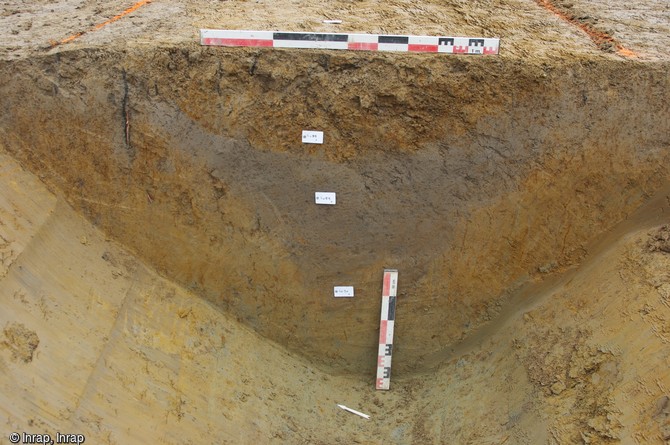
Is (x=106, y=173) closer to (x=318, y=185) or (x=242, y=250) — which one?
(x=242, y=250)

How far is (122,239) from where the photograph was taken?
180 inches

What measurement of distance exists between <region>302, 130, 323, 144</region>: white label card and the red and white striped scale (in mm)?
685

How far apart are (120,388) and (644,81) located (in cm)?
A: 464

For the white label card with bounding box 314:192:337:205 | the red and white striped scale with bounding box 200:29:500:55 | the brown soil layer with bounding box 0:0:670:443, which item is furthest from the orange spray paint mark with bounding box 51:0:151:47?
the white label card with bounding box 314:192:337:205

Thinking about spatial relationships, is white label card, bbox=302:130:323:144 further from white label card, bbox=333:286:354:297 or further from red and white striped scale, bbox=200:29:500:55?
white label card, bbox=333:286:354:297

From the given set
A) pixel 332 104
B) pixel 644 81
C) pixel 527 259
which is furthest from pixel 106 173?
pixel 644 81

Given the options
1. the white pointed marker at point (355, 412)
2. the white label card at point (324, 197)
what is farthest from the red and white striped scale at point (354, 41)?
the white pointed marker at point (355, 412)

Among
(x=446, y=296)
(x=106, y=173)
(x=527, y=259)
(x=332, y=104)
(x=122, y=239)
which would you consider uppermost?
(x=332, y=104)

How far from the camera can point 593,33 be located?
16.1 ft

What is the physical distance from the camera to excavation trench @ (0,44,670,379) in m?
4.39

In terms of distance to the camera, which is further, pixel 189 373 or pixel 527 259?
pixel 527 259

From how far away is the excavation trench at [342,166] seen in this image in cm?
439

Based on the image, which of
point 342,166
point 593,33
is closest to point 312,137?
point 342,166

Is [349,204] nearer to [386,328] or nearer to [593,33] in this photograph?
[386,328]
